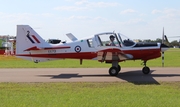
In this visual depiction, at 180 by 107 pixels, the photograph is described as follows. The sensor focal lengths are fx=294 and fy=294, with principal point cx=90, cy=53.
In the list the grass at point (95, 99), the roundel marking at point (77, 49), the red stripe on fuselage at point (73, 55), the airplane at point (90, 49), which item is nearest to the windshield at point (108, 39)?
the airplane at point (90, 49)

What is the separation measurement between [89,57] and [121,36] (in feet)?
7.06

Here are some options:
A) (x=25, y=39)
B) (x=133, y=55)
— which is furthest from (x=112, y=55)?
(x=25, y=39)

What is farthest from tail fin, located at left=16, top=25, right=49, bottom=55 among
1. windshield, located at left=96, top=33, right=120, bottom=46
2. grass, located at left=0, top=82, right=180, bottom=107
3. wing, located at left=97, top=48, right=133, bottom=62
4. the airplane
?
grass, located at left=0, top=82, right=180, bottom=107

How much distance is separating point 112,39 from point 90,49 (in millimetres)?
1446

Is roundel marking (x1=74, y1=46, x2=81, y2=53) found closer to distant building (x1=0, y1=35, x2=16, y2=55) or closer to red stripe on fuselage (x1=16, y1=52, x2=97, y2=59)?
red stripe on fuselage (x1=16, y1=52, x2=97, y2=59)

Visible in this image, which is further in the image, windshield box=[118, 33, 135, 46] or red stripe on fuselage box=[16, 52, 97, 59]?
red stripe on fuselage box=[16, 52, 97, 59]

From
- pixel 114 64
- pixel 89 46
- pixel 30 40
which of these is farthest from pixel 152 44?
pixel 30 40

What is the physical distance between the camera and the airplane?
51.6 feet

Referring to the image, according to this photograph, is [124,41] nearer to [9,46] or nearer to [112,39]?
[112,39]

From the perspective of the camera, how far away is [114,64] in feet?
52.4

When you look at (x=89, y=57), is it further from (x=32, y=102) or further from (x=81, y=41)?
(x=32, y=102)

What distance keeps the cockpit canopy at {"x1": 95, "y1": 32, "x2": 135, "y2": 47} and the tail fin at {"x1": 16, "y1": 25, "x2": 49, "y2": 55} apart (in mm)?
3446

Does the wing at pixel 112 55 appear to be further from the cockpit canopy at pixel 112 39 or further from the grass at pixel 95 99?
the grass at pixel 95 99

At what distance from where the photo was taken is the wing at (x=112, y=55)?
14.4 metres
